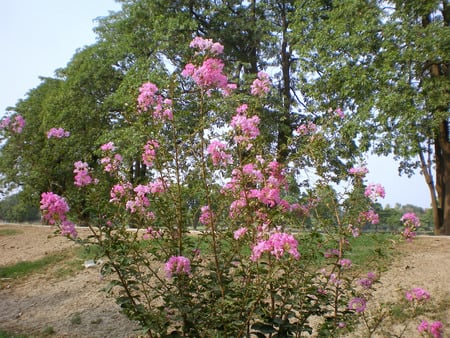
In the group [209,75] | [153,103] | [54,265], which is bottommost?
[54,265]

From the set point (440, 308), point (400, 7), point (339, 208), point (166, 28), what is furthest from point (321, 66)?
point (339, 208)

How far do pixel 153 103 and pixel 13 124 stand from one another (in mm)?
1268

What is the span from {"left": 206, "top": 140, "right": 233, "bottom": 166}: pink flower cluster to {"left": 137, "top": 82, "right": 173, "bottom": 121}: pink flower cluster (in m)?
0.55

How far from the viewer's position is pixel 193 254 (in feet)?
10.7

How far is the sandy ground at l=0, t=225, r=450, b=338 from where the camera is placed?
5523 mm

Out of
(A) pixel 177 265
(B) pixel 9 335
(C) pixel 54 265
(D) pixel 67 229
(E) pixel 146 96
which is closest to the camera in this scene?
(A) pixel 177 265

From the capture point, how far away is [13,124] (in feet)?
11.5

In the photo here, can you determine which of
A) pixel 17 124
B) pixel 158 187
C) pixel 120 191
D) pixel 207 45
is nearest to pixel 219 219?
pixel 158 187

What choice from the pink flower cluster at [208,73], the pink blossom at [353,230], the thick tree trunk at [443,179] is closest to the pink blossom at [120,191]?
the pink flower cluster at [208,73]

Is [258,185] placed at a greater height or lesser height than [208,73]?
lesser

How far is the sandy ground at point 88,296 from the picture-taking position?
552 centimetres

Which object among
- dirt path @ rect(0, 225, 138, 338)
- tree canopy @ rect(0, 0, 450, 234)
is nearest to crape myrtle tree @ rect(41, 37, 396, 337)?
dirt path @ rect(0, 225, 138, 338)

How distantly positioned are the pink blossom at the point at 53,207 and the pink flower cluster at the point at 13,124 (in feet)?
3.24

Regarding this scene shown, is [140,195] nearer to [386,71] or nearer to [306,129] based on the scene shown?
[306,129]
